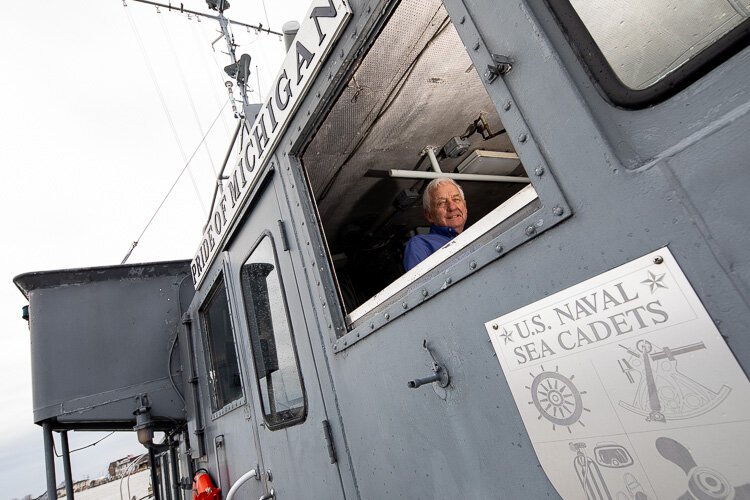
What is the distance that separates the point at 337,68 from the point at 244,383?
2184 millimetres

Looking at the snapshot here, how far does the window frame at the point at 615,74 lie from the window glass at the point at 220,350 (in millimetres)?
3150

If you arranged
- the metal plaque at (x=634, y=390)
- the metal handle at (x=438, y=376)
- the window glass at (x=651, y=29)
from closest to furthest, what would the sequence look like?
the metal plaque at (x=634, y=390) < the window glass at (x=651, y=29) < the metal handle at (x=438, y=376)

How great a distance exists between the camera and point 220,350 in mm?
3953

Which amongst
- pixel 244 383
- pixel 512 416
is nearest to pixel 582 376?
pixel 512 416

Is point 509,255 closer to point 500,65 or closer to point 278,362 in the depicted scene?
point 500,65

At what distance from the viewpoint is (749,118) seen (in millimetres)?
734

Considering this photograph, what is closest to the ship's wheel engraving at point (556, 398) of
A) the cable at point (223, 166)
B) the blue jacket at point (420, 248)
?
the blue jacket at point (420, 248)

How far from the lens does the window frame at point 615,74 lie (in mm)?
794

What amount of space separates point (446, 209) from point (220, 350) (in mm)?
2611

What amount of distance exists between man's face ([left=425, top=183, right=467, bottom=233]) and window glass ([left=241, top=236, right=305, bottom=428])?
1015 millimetres

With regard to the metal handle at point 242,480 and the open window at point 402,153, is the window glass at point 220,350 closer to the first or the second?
the metal handle at point 242,480

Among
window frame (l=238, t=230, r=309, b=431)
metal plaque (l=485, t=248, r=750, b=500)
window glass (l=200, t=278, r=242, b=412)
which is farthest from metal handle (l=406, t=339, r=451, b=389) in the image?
window glass (l=200, t=278, r=242, b=412)

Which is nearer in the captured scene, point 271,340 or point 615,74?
point 615,74

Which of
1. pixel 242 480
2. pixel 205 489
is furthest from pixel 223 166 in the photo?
pixel 205 489
